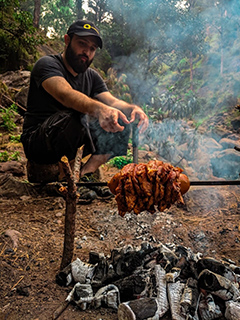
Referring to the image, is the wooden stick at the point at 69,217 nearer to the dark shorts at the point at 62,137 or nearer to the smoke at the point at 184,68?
the dark shorts at the point at 62,137

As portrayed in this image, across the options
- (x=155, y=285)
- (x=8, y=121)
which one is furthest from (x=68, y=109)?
(x=8, y=121)

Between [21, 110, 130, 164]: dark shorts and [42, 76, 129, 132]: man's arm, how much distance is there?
1.12 feet

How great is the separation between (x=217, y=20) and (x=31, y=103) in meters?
15.3

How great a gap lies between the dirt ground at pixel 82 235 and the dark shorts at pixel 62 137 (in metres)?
0.82

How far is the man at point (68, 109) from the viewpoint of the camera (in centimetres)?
309

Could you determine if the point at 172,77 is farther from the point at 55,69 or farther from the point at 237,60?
the point at 55,69

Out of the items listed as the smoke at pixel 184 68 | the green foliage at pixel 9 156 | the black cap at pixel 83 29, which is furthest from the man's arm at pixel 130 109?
the smoke at pixel 184 68

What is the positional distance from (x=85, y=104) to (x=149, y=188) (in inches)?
58.4

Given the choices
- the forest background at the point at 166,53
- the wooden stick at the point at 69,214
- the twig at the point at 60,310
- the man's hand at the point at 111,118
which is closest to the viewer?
the twig at the point at 60,310

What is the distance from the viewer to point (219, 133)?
1351cm

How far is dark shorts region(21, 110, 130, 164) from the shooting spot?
10.7 feet

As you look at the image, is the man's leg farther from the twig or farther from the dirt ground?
the twig

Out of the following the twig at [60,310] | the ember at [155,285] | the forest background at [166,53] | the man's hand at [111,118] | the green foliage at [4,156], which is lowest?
the green foliage at [4,156]

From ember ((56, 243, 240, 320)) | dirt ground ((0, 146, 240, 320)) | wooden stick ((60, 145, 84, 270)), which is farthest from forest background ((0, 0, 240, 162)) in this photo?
ember ((56, 243, 240, 320))
